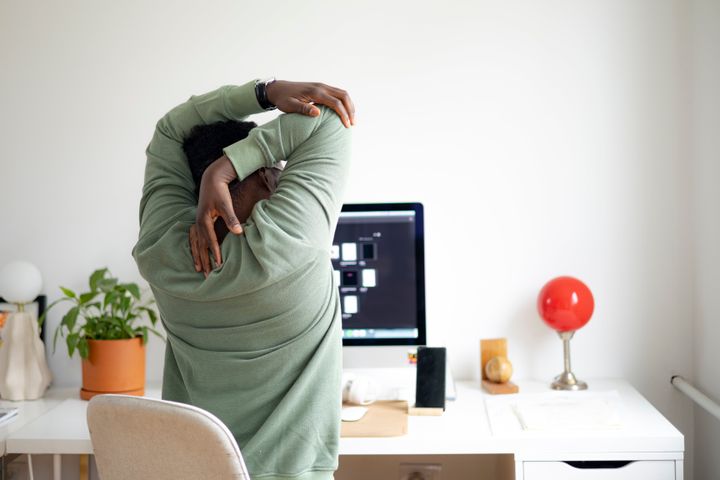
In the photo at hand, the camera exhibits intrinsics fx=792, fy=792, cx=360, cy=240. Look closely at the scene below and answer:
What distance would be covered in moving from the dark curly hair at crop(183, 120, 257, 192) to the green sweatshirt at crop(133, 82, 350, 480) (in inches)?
3.9

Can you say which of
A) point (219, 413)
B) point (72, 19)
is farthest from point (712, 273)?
point (72, 19)

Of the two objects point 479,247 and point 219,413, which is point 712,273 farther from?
point 219,413

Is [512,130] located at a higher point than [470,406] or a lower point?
higher

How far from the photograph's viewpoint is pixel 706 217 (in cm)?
229

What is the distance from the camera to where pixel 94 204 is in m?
2.53

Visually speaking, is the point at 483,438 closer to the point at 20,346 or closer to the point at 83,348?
the point at 83,348

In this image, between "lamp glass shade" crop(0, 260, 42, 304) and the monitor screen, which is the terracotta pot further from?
the monitor screen

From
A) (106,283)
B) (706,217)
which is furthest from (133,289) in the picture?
(706,217)

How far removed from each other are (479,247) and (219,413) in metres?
1.37

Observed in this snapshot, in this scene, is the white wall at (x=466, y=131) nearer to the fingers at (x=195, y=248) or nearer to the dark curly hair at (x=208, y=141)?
the dark curly hair at (x=208, y=141)

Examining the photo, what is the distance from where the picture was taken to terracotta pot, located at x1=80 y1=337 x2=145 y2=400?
2.24 m

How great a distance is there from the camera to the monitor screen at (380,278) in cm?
225

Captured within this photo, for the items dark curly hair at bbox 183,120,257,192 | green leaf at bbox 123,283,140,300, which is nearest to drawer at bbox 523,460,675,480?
dark curly hair at bbox 183,120,257,192

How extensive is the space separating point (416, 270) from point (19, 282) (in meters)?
1.18
